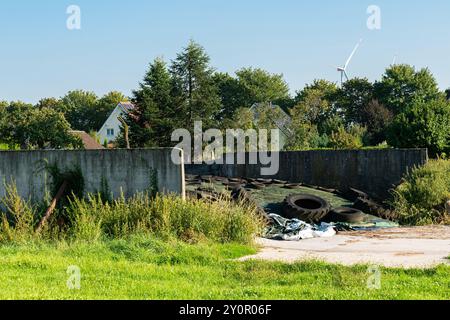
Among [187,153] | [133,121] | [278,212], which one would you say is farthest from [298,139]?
[278,212]

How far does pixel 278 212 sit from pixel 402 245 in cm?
583

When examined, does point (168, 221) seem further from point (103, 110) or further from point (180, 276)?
point (103, 110)

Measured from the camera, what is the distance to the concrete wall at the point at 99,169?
1377 cm

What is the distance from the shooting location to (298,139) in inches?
1665

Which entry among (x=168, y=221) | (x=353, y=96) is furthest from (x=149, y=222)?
(x=353, y=96)

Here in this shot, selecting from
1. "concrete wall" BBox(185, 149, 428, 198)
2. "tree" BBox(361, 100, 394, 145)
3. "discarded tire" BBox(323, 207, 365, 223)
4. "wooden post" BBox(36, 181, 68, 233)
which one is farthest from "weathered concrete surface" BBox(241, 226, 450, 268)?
"tree" BBox(361, 100, 394, 145)

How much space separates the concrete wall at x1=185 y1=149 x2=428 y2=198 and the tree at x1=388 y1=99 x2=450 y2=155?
574 centimetres

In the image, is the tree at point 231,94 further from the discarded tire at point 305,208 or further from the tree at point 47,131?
the discarded tire at point 305,208

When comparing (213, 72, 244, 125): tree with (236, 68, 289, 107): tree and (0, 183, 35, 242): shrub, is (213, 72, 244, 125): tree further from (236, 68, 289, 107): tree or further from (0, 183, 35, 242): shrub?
(0, 183, 35, 242): shrub

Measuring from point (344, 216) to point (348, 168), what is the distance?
Result: 6565 millimetres

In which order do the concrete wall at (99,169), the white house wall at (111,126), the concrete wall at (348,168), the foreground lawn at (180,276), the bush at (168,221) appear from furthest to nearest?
the white house wall at (111,126)
the concrete wall at (348,168)
the concrete wall at (99,169)
the bush at (168,221)
the foreground lawn at (180,276)

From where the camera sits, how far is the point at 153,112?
151 ft

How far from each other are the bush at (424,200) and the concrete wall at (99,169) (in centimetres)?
720

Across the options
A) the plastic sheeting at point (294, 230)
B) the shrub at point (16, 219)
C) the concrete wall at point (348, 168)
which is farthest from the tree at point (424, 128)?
the shrub at point (16, 219)
